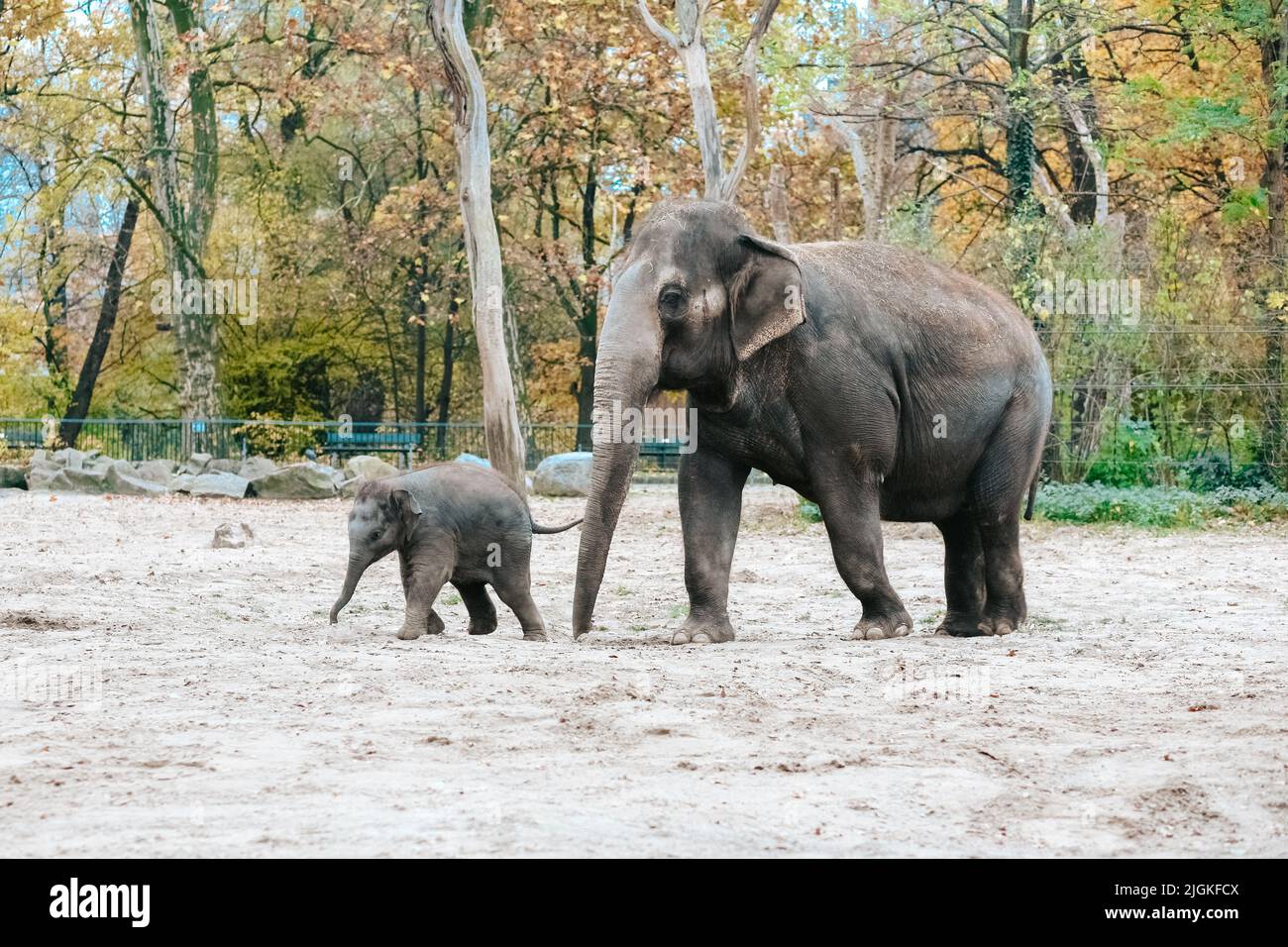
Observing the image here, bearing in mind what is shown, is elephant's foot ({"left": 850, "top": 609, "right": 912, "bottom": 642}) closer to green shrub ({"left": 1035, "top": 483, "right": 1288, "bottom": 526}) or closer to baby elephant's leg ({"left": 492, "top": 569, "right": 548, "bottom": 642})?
baby elephant's leg ({"left": 492, "top": 569, "right": 548, "bottom": 642})

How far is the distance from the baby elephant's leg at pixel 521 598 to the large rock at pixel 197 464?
2000 cm

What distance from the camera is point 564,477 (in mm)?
28844

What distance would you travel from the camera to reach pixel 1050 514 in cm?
2117

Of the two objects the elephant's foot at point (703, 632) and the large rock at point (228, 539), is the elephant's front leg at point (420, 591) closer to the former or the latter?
the elephant's foot at point (703, 632)

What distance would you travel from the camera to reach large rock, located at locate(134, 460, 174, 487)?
93.6 ft

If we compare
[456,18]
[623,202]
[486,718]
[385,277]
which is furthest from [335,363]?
[486,718]

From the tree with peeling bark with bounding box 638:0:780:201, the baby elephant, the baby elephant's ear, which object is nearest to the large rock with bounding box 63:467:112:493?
the tree with peeling bark with bounding box 638:0:780:201

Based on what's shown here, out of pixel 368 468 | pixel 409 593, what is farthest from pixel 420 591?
pixel 368 468

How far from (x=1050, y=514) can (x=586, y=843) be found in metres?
17.4

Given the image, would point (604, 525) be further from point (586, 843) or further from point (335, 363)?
point (335, 363)

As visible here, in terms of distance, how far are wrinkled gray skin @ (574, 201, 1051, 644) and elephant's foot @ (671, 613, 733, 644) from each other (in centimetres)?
1

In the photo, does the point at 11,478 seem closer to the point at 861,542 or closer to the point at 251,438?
the point at 251,438

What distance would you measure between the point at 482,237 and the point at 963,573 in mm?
9845

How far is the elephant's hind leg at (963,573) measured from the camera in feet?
34.8
